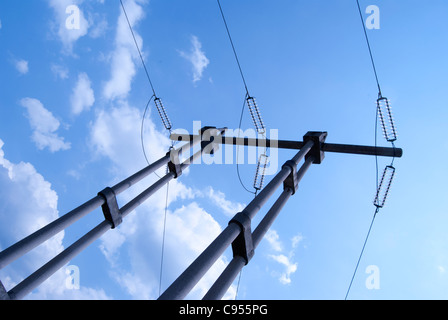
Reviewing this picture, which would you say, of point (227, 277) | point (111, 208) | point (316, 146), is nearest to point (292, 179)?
point (316, 146)

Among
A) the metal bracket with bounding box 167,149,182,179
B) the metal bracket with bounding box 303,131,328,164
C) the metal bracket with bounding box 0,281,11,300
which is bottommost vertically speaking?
the metal bracket with bounding box 0,281,11,300

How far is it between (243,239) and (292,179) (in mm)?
5090

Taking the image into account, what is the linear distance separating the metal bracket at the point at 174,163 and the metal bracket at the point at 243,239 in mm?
8914

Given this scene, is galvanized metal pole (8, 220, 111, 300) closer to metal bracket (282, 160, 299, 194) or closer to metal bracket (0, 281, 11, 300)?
metal bracket (0, 281, 11, 300)

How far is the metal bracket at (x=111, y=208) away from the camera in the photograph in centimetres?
1166

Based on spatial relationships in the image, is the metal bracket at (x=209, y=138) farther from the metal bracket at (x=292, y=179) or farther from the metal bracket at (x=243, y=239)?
the metal bracket at (x=243, y=239)

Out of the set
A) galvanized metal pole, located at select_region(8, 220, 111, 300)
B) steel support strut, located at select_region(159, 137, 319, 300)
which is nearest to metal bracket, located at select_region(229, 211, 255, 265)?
steel support strut, located at select_region(159, 137, 319, 300)

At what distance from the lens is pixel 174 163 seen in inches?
631

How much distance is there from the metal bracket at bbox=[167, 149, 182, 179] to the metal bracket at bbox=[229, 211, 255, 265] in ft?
29.2

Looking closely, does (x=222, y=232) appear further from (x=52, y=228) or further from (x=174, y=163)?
(x=174, y=163)

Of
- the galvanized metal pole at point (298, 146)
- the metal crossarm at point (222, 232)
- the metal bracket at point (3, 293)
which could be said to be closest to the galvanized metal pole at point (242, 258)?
the metal crossarm at point (222, 232)

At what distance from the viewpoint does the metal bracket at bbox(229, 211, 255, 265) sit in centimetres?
752

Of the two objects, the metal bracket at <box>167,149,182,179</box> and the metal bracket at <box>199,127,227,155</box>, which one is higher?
the metal bracket at <box>199,127,227,155</box>
